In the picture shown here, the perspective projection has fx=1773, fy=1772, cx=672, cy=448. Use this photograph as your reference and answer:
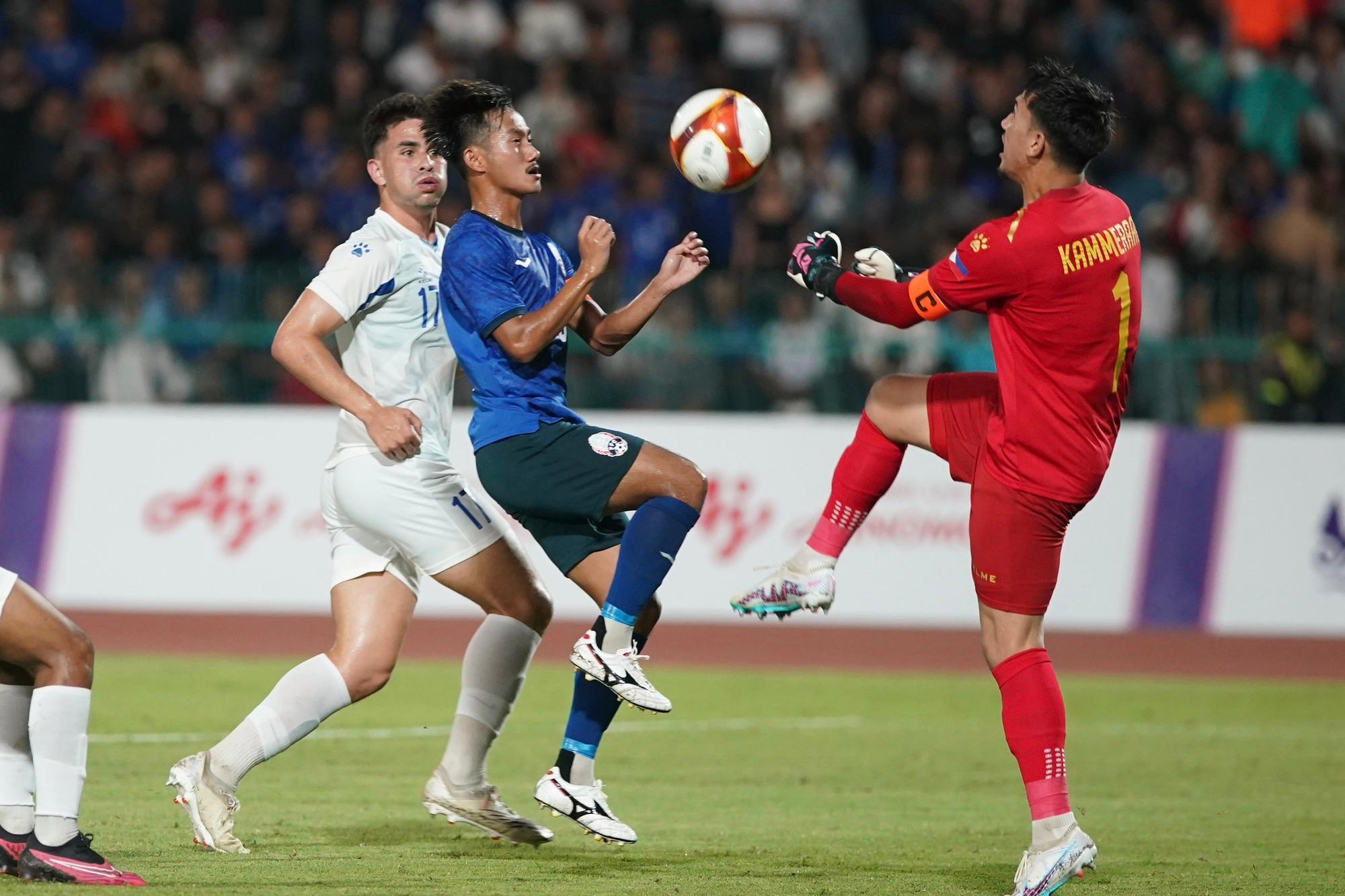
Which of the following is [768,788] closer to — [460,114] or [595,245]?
[595,245]

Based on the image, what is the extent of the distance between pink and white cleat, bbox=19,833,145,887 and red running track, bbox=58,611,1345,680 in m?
7.21

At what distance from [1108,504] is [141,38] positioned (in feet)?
36.0

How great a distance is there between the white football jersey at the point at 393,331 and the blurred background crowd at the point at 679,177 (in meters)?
7.67

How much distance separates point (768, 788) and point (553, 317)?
3.06 meters

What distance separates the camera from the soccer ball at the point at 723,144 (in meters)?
6.32

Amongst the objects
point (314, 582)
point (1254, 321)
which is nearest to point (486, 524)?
point (314, 582)

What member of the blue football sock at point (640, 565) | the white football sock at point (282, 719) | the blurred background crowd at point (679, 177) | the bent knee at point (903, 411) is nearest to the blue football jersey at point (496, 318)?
the blue football sock at point (640, 565)

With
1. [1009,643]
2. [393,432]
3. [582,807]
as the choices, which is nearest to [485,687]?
[582,807]

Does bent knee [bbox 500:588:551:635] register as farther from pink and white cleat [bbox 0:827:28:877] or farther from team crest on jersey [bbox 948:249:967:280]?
team crest on jersey [bbox 948:249:967:280]

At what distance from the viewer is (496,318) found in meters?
6.11

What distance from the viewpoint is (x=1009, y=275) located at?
5691mm

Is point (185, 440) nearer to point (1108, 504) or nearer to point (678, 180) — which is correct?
point (678, 180)

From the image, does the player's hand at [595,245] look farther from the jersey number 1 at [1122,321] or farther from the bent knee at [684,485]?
the jersey number 1 at [1122,321]

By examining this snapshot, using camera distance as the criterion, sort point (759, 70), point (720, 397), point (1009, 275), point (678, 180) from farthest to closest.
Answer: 1. point (759, 70)
2. point (678, 180)
3. point (720, 397)
4. point (1009, 275)
